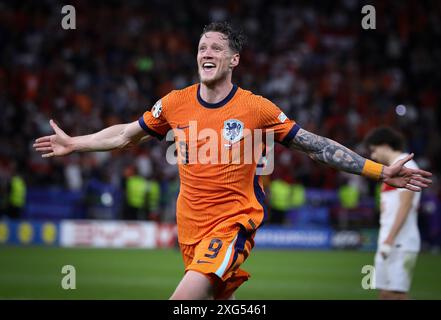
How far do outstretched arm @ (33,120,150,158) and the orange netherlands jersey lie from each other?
0.44 m

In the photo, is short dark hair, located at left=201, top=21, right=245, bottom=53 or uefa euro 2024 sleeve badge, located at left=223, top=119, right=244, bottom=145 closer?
uefa euro 2024 sleeve badge, located at left=223, top=119, right=244, bottom=145

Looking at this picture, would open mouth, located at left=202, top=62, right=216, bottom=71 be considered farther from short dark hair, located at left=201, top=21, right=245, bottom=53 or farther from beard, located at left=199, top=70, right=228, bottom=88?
short dark hair, located at left=201, top=21, right=245, bottom=53

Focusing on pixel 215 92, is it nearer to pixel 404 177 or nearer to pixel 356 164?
pixel 356 164

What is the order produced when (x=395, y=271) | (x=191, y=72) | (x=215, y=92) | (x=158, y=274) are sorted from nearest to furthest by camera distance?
(x=215, y=92) → (x=395, y=271) → (x=158, y=274) → (x=191, y=72)

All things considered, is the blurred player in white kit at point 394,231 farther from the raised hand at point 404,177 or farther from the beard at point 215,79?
the beard at point 215,79

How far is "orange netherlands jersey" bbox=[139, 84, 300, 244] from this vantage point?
19.3 ft

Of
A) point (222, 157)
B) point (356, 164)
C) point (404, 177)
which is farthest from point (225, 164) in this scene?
point (404, 177)

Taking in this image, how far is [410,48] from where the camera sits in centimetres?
2841

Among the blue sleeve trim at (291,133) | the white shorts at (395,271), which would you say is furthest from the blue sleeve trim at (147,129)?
the white shorts at (395,271)

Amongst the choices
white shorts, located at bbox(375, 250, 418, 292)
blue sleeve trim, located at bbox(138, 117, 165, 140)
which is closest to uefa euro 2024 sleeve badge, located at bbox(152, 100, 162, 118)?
blue sleeve trim, located at bbox(138, 117, 165, 140)

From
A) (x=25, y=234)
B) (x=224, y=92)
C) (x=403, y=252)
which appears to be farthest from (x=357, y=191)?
(x=224, y=92)

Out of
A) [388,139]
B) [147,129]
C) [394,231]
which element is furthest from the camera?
[388,139]

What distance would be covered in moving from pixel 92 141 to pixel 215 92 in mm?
1104

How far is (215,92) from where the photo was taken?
6051 mm
